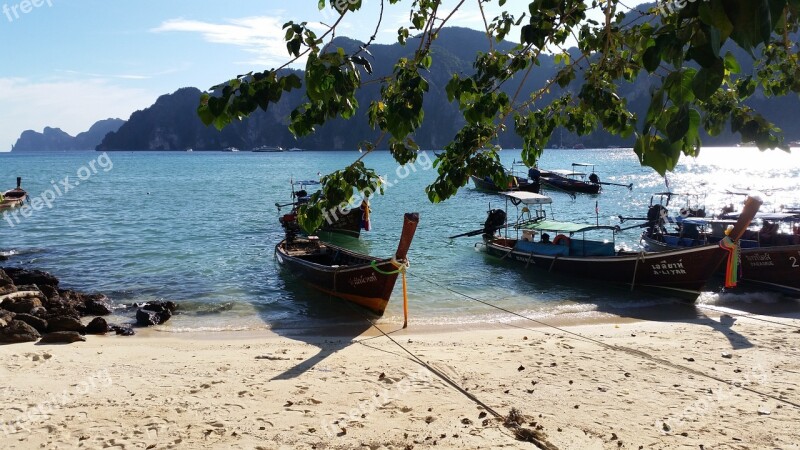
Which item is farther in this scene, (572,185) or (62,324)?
(572,185)

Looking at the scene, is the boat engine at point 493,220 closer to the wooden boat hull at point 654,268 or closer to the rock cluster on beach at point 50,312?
the wooden boat hull at point 654,268

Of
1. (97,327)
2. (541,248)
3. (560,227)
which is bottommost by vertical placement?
(97,327)

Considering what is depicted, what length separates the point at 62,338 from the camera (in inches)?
491

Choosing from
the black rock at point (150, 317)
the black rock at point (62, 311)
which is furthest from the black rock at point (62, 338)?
the black rock at point (150, 317)

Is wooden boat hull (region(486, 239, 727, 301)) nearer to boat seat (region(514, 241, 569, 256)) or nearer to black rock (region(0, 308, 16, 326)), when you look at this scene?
boat seat (region(514, 241, 569, 256))

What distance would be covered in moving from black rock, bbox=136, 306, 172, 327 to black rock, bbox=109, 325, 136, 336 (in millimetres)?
718

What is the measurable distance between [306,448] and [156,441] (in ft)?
6.39

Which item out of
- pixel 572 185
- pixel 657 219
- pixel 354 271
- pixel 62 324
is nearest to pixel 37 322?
pixel 62 324

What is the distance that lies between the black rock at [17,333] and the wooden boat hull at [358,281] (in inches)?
299

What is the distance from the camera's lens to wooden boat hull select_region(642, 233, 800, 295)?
17703 millimetres

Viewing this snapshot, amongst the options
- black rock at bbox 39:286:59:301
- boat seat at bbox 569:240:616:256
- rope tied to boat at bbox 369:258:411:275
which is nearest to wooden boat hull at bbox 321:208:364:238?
boat seat at bbox 569:240:616:256

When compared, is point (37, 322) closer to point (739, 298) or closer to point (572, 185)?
point (739, 298)

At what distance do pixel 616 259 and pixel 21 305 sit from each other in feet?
58.5

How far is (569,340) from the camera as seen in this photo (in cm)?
1237
